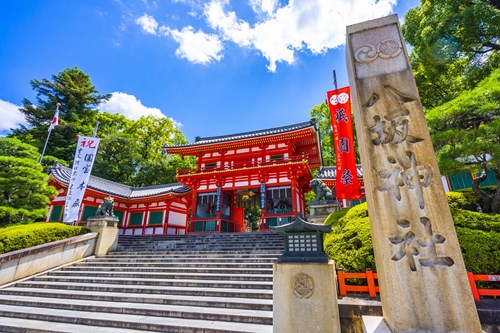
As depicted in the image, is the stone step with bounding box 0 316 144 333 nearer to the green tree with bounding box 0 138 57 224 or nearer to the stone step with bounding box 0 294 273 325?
the stone step with bounding box 0 294 273 325

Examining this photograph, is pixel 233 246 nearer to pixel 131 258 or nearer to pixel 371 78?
pixel 131 258

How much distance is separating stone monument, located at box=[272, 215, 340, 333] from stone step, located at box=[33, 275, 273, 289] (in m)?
2.53

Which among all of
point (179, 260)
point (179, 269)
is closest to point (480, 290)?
point (179, 269)

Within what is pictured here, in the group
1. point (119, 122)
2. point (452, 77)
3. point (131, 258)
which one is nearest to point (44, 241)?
point (131, 258)

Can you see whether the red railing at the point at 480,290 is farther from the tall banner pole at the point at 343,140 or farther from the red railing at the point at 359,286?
the tall banner pole at the point at 343,140

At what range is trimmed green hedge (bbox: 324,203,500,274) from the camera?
4.25 m

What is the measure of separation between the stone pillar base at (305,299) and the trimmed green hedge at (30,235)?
8527mm

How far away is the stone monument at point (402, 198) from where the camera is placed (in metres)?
2.30

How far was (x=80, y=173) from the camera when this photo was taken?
10.9 m

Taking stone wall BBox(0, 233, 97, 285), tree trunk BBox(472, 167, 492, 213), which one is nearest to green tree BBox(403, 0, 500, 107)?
tree trunk BBox(472, 167, 492, 213)

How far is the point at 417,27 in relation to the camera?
9461mm

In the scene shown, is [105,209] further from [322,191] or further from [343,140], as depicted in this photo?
[343,140]

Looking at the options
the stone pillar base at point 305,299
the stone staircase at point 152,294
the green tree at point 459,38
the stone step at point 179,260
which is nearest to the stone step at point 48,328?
the stone staircase at point 152,294

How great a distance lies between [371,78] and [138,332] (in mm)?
5546
